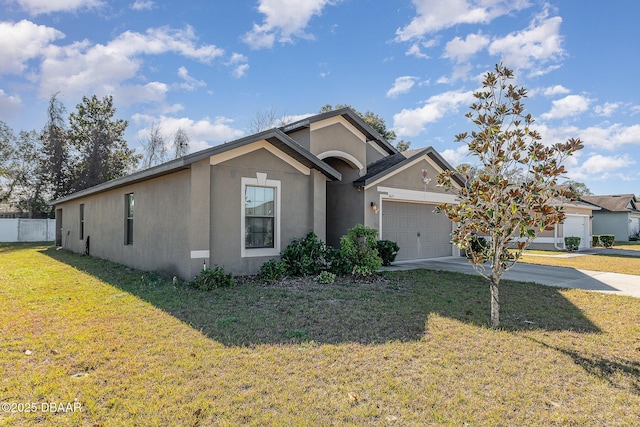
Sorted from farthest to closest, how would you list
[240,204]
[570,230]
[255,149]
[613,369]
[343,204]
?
[570,230], [343,204], [255,149], [240,204], [613,369]

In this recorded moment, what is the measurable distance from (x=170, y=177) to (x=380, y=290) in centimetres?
584

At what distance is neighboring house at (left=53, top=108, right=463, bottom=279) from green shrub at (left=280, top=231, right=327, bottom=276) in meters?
0.32

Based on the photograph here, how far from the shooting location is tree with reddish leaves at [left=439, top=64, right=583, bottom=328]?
4922 millimetres

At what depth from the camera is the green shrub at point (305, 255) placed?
9.22 meters

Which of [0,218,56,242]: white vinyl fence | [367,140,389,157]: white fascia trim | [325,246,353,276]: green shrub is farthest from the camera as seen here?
[0,218,56,242]: white vinyl fence

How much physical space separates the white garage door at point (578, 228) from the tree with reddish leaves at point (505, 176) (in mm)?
19513

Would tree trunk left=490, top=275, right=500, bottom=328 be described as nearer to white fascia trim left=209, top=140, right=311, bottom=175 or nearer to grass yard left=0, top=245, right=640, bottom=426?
grass yard left=0, top=245, right=640, bottom=426

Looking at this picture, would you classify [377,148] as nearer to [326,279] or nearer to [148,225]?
[326,279]

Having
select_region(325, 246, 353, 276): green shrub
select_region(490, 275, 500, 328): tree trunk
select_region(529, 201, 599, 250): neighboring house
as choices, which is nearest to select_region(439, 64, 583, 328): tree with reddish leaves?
select_region(490, 275, 500, 328): tree trunk

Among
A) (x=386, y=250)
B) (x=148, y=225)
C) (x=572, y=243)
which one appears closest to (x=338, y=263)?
(x=386, y=250)

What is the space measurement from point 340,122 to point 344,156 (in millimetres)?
1152

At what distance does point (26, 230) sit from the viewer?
1010 inches

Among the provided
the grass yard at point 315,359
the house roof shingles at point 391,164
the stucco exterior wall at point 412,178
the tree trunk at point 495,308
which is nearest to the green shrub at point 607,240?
the house roof shingles at point 391,164

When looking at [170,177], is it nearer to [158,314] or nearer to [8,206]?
[158,314]
